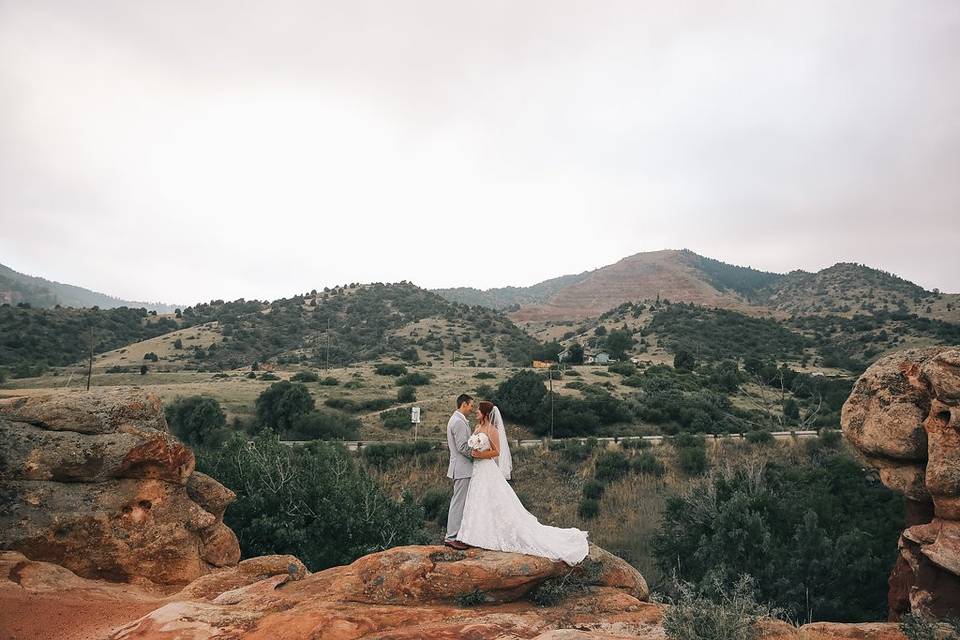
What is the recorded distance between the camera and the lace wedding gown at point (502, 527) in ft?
22.8

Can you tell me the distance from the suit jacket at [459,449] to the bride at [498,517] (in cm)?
15

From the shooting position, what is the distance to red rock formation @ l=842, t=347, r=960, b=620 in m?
6.64

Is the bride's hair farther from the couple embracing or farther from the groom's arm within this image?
the groom's arm

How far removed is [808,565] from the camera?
1262 centimetres

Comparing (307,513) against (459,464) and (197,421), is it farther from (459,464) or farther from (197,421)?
(197,421)

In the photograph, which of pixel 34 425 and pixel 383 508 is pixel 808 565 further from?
pixel 34 425

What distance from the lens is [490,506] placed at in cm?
725

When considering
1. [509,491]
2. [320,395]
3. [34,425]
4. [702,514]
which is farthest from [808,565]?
[320,395]

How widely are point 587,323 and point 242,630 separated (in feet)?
319

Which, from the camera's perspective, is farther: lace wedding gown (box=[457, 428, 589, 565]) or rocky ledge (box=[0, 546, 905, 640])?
lace wedding gown (box=[457, 428, 589, 565])

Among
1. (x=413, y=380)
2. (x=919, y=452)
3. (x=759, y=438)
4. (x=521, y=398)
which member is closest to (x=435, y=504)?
(x=919, y=452)

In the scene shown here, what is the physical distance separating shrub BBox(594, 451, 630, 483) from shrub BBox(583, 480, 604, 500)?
758 millimetres

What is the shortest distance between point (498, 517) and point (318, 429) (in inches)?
966

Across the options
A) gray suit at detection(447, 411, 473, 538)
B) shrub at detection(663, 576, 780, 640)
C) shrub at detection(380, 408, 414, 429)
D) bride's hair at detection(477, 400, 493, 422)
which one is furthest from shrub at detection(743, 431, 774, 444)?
shrub at detection(663, 576, 780, 640)
